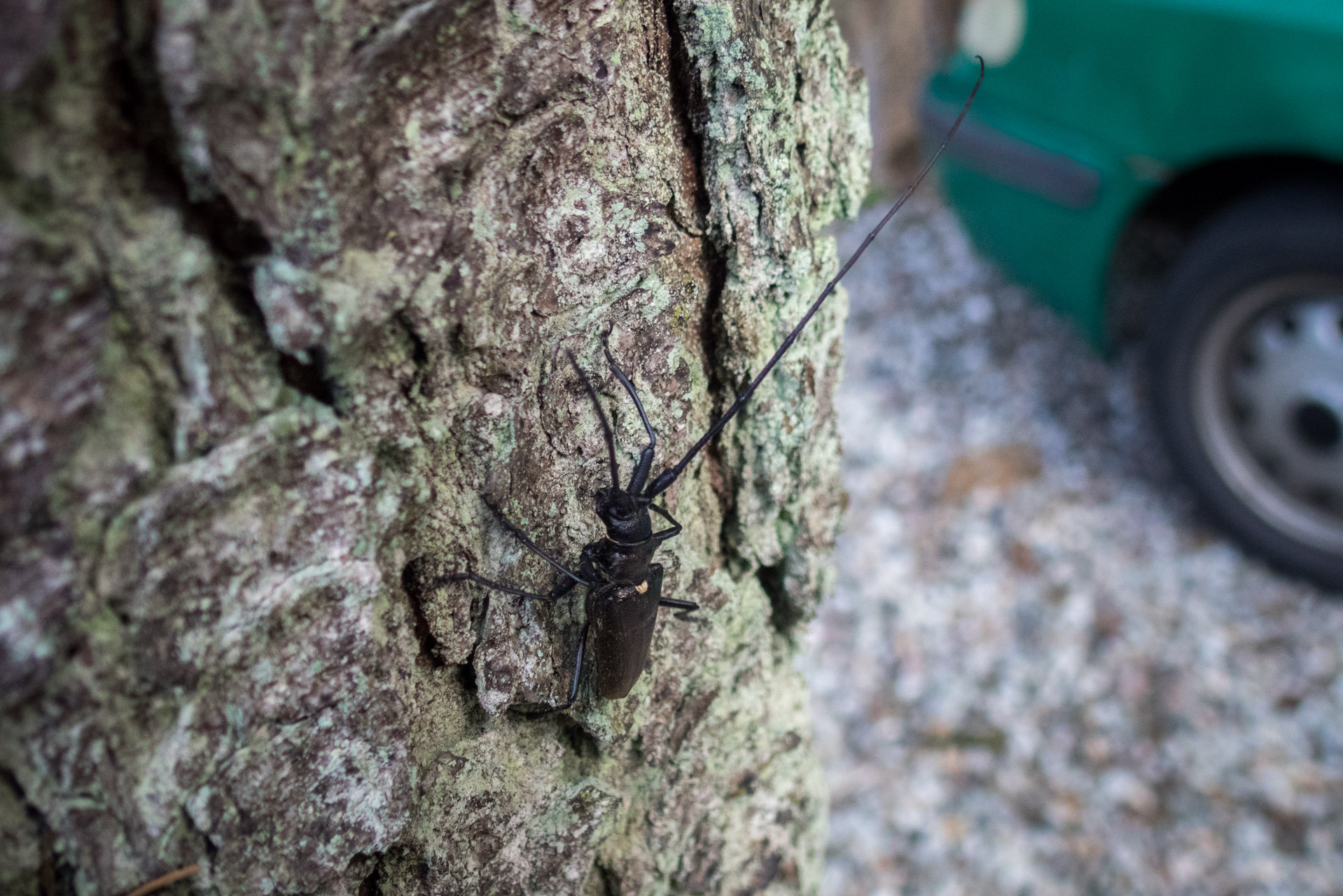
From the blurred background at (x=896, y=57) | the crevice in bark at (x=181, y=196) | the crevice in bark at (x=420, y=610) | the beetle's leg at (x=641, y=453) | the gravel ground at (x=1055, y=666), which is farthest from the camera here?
the blurred background at (x=896, y=57)

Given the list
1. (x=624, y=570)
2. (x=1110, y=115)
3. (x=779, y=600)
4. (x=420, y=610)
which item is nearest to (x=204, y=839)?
(x=420, y=610)

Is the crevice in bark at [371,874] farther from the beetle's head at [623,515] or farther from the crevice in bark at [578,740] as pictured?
the beetle's head at [623,515]

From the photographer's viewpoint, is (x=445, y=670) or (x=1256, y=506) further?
(x=1256, y=506)

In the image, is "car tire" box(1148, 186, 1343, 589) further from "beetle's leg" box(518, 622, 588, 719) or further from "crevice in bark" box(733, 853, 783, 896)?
"beetle's leg" box(518, 622, 588, 719)

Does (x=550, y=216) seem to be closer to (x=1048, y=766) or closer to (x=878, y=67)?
(x=1048, y=766)

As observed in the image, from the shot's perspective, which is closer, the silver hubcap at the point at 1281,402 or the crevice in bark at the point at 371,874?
the crevice in bark at the point at 371,874

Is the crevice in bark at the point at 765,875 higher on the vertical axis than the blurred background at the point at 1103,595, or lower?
lower

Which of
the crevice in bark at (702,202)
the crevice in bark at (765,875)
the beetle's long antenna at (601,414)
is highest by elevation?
the crevice in bark at (702,202)

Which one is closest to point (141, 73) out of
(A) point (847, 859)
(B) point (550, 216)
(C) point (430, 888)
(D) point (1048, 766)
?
(B) point (550, 216)

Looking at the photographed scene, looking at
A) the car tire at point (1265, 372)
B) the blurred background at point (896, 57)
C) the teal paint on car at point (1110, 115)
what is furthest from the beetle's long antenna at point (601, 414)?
the blurred background at point (896, 57)
